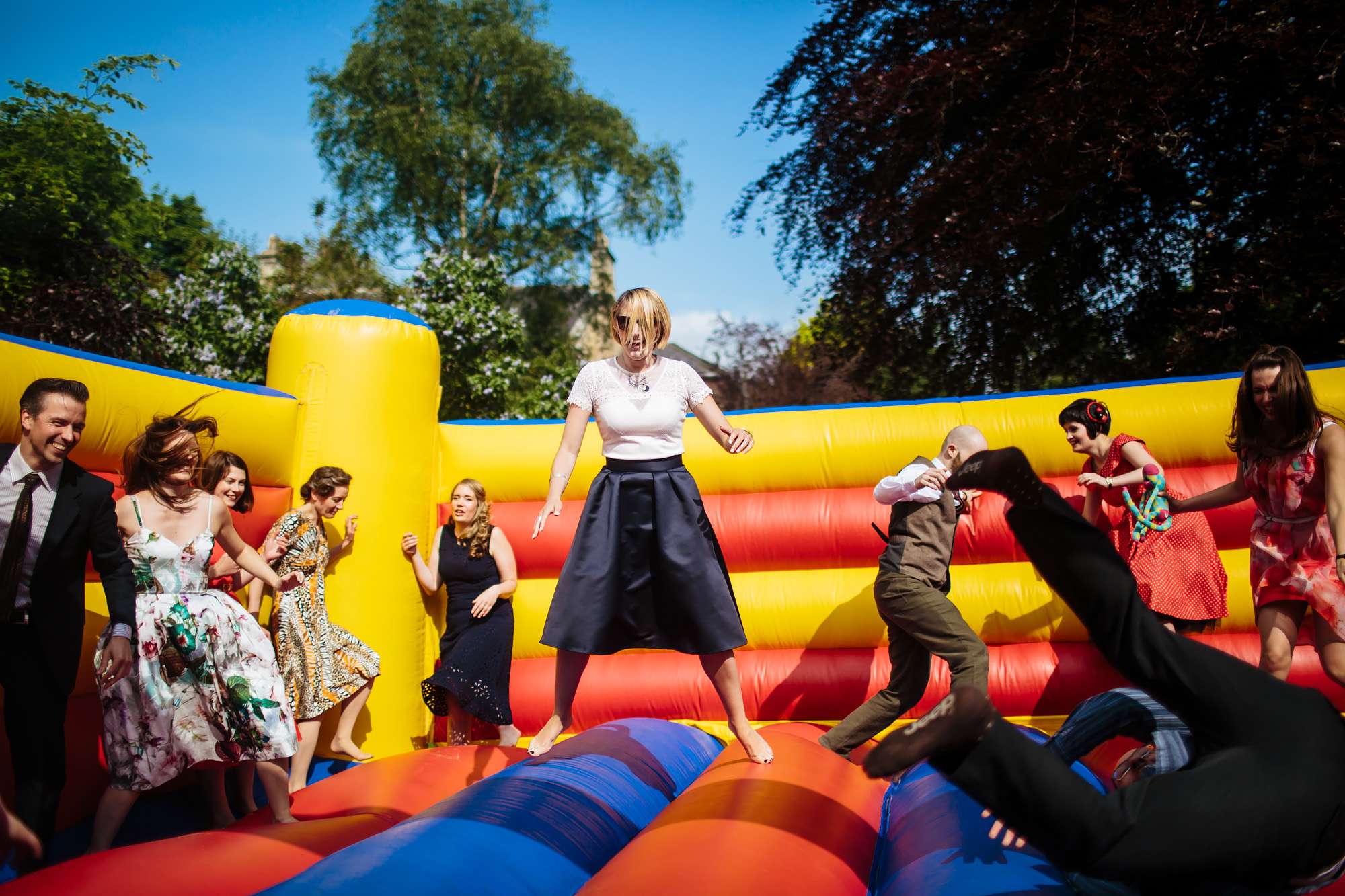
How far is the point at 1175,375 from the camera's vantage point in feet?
21.3

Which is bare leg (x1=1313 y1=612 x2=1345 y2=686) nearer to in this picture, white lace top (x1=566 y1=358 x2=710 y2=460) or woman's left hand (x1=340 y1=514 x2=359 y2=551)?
white lace top (x1=566 y1=358 x2=710 y2=460)

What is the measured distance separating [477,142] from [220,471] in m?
14.5

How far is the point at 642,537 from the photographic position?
9.25ft

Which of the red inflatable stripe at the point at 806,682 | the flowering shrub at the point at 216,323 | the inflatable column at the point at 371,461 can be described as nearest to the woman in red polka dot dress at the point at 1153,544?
the red inflatable stripe at the point at 806,682

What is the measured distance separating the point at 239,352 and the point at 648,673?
8.09 metres

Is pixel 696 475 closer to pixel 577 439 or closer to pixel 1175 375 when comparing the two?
pixel 577 439

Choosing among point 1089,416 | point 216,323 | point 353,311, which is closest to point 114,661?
point 353,311

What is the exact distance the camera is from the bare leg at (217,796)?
2.83 metres

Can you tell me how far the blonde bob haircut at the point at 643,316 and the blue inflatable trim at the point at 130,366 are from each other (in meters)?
1.70

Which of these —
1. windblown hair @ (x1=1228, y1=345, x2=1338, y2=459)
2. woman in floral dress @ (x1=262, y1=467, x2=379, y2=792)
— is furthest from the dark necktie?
windblown hair @ (x1=1228, y1=345, x2=1338, y2=459)

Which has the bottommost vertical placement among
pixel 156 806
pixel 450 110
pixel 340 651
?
pixel 156 806

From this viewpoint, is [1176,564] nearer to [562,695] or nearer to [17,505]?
[562,695]

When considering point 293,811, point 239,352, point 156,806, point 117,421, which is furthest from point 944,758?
point 239,352

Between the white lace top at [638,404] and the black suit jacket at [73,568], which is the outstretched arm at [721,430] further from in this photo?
the black suit jacket at [73,568]
